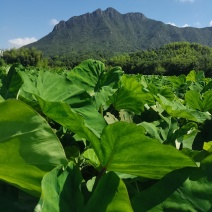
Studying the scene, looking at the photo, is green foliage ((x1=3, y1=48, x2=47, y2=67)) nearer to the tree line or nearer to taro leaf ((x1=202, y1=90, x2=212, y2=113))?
the tree line

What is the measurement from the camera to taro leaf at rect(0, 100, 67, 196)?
329 millimetres

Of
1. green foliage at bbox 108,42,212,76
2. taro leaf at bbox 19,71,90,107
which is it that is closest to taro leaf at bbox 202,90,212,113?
taro leaf at bbox 19,71,90,107

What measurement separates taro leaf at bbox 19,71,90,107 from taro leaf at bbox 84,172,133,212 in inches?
19.3

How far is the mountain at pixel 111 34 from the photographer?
367 feet

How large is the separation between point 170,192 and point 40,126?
5.9 inches

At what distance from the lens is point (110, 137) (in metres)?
0.38

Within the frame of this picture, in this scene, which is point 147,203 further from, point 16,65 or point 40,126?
point 16,65

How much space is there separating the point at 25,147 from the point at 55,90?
1.86ft

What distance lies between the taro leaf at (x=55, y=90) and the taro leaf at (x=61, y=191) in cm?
47

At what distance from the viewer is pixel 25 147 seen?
33cm

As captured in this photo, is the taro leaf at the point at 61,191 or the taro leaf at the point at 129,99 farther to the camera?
the taro leaf at the point at 129,99

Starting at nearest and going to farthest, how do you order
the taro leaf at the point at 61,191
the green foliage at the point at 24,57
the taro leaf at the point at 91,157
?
the taro leaf at the point at 61,191 < the taro leaf at the point at 91,157 < the green foliage at the point at 24,57

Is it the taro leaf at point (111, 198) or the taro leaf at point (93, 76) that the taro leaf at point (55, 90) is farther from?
the taro leaf at point (111, 198)

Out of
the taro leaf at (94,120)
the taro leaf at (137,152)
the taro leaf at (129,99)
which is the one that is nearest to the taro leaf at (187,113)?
the taro leaf at (129,99)
